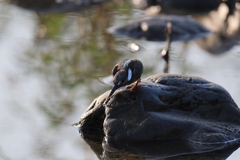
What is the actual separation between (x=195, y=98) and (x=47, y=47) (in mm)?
3190

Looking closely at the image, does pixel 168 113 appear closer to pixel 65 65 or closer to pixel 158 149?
pixel 158 149

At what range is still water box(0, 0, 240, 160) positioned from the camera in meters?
4.72

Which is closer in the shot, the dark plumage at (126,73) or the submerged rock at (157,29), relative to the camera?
the dark plumage at (126,73)

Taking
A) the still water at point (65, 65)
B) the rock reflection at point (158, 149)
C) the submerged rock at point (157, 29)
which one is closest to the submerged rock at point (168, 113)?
the rock reflection at point (158, 149)

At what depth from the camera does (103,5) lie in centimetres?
1054

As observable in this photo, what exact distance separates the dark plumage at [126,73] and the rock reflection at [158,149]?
480mm

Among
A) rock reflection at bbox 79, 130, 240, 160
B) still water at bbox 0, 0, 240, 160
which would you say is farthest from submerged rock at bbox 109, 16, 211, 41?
rock reflection at bbox 79, 130, 240, 160

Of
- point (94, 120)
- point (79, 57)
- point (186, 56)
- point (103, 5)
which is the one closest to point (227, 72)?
point (186, 56)

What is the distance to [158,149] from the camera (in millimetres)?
4531

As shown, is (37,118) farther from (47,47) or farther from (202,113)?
(47,47)

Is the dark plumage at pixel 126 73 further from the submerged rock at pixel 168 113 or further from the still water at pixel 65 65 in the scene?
the still water at pixel 65 65

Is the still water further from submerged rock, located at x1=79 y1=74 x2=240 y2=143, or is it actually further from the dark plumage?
the dark plumage

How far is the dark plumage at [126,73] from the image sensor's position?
177 inches

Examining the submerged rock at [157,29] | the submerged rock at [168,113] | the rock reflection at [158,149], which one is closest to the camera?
the rock reflection at [158,149]
